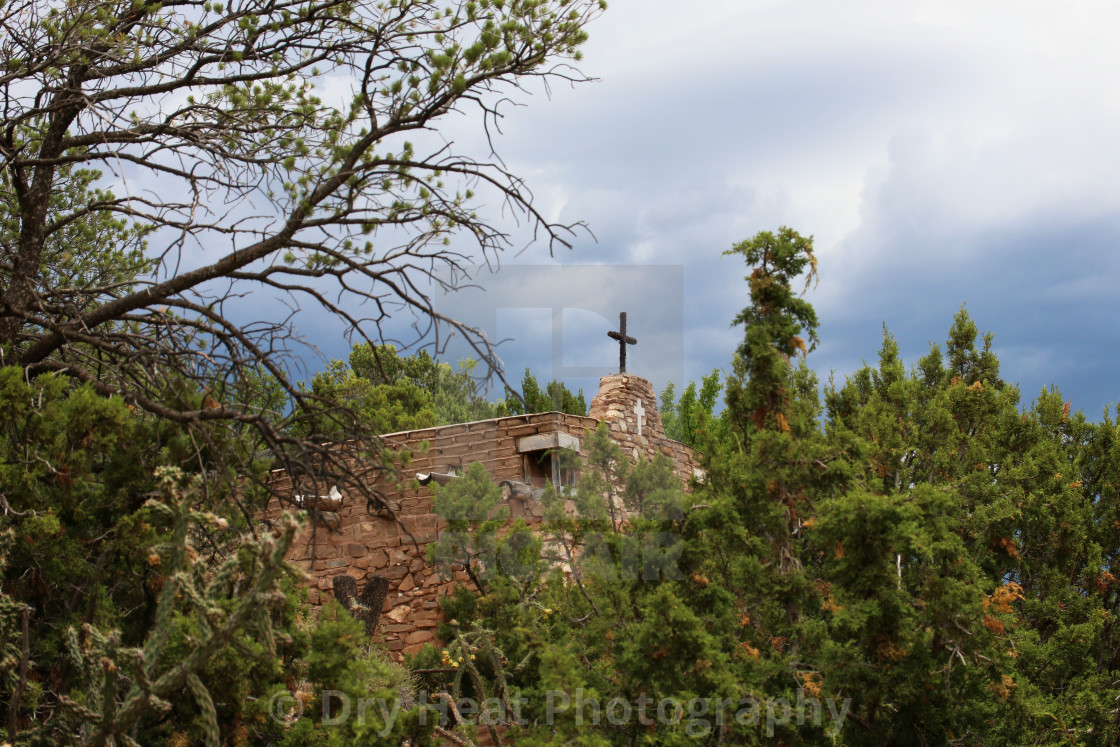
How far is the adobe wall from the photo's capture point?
9.03 m

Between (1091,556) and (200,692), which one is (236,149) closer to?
(200,692)

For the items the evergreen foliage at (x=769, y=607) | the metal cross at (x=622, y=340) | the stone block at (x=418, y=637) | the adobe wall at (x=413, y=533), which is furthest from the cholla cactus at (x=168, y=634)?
the metal cross at (x=622, y=340)

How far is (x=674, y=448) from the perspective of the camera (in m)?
12.2

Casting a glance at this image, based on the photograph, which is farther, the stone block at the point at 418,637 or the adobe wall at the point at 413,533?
the adobe wall at the point at 413,533

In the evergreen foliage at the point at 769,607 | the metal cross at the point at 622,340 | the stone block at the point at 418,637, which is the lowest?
the stone block at the point at 418,637

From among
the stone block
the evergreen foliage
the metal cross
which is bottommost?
the stone block

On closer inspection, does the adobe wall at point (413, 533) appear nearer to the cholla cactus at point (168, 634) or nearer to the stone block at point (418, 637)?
the stone block at point (418, 637)

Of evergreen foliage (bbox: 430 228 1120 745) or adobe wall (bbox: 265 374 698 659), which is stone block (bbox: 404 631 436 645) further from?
evergreen foliage (bbox: 430 228 1120 745)

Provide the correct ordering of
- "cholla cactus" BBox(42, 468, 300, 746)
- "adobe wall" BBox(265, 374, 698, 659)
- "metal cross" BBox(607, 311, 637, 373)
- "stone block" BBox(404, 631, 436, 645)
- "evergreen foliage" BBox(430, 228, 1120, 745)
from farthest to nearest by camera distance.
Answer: "metal cross" BBox(607, 311, 637, 373) < "adobe wall" BBox(265, 374, 698, 659) < "stone block" BBox(404, 631, 436, 645) < "evergreen foliage" BBox(430, 228, 1120, 745) < "cholla cactus" BBox(42, 468, 300, 746)

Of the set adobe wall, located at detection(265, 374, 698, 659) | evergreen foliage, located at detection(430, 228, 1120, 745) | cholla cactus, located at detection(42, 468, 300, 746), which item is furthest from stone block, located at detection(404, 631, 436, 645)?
cholla cactus, located at detection(42, 468, 300, 746)

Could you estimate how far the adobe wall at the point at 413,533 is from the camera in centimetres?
903

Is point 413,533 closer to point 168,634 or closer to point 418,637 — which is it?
point 418,637

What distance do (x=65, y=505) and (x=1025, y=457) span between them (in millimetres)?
7706

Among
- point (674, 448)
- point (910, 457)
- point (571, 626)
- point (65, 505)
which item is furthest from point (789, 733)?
point (674, 448)
